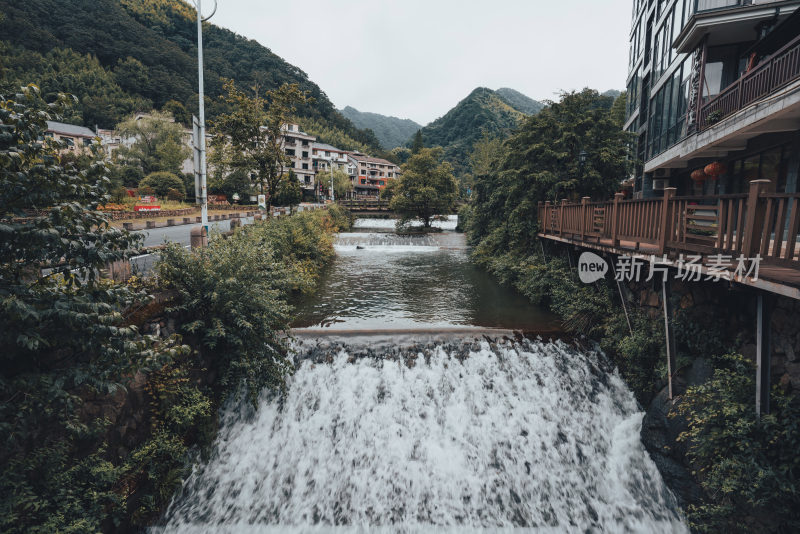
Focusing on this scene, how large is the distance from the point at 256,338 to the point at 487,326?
→ 6.69 metres

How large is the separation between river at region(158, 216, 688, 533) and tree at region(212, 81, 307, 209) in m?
12.6

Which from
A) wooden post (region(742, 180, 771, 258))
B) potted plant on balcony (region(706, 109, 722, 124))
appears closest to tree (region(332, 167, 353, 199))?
potted plant on balcony (region(706, 109, 722, 124))

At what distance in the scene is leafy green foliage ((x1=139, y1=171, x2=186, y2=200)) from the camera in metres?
37.0

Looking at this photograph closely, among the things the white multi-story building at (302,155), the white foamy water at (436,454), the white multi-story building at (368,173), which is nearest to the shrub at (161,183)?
the white multi-story building at (302,155)

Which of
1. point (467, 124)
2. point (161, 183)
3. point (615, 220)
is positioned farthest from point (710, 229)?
point (467, 124)

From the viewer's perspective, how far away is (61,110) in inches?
164

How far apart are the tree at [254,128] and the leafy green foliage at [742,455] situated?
19.8 m

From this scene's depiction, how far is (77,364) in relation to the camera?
468 centimetres

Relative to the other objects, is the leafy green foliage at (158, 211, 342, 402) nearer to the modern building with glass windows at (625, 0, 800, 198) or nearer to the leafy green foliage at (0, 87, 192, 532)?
the leafy green foliage at (0, 87, 192, 532)

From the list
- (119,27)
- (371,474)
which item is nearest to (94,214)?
(371,474)

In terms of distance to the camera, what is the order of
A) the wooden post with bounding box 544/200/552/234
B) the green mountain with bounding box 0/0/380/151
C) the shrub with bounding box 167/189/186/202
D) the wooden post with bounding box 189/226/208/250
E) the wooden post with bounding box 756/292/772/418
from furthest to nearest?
1. the green mountain with bounding box 0/0/380/151
2. the shrub with bounding box 167/189/186/202
3. the wooden post with bounding box 544/200/552/234
4. the wooden post with bounding box 189/226/208/250
5. the wooden post with bounding box 756/292/772/418

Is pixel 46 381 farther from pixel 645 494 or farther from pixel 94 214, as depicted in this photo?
pixel 645 494

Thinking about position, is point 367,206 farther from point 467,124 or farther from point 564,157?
point 467,124

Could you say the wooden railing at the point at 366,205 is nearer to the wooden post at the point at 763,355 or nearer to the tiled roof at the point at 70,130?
the tiled roof at the point at 70,130
